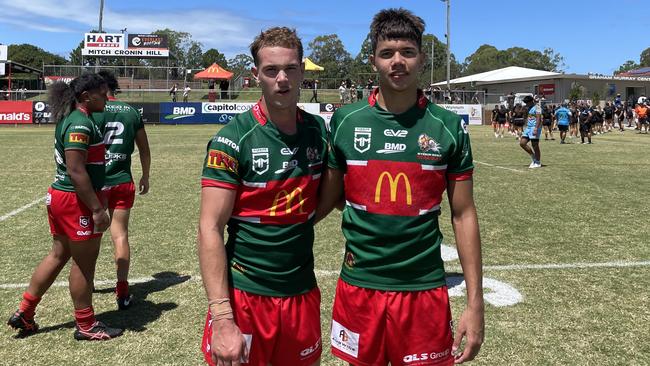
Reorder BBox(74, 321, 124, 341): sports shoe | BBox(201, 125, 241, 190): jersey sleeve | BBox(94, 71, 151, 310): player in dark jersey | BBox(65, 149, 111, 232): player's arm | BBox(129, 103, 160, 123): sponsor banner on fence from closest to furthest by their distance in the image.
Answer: BBox(201, 125, 241, 190): jersey sleeve, BBox(65, 149, 111, 232): player's arm, BBox(74, 321, 124, 341): sports shoe, BBox(94, 71, 151, 310): player in dark jersey, BBox(129, 103, 160, 123): sponsor banner on fence

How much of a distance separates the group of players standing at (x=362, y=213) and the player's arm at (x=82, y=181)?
82.4 inches

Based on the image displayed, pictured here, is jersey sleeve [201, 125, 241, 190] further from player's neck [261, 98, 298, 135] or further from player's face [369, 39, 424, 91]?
player's face [369, 39, 424, 91]

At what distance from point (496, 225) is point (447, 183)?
236 inches

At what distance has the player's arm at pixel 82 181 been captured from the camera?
4031 millimetres

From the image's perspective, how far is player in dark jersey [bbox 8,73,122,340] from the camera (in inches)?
161

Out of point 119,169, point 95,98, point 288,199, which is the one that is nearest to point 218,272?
point 288,199

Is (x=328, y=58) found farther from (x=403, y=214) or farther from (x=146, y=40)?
(x=403, y=214)

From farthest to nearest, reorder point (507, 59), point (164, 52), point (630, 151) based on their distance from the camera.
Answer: point (507, 59), point (164, 52), point (630, 151)

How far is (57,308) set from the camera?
4.94m

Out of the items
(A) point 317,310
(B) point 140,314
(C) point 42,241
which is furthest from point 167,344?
(C) point 42,241

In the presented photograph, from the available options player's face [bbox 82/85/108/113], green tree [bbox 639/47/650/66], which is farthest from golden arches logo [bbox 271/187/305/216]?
green tree [bbox 639/47/650/66]

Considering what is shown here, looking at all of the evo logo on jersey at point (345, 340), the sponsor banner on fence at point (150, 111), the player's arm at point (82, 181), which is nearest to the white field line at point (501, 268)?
the player's arm at point (82, 181)

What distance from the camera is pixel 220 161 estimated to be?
2.28m

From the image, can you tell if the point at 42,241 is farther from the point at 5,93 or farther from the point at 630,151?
the point at 5,93
